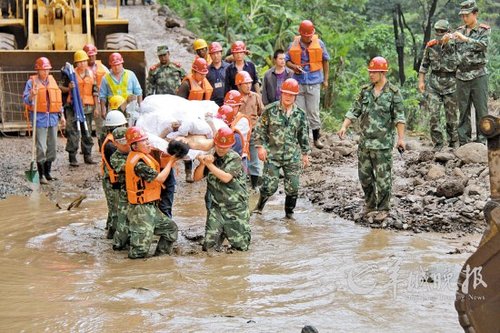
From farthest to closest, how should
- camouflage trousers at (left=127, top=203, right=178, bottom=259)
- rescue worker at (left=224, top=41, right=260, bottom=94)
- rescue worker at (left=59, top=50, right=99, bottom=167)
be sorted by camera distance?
1. rescue worker at (left=59, top=50, right=99, bottom=167)
2. rescue worker at (left=224, top=41, right=260, bottom=94)
3. camouflage trousers at (left=127, top=203, right=178, bottom=259)

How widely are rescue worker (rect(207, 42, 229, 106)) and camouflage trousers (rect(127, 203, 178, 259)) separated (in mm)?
4138

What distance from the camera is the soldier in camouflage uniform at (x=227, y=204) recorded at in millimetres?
8703

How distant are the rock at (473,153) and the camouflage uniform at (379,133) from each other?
2.43 metres

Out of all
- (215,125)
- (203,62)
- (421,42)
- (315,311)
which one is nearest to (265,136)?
(215,125)

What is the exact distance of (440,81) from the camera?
13086 mm

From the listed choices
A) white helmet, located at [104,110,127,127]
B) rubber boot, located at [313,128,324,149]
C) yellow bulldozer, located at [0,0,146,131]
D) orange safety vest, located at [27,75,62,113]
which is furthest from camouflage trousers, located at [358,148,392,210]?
yellow bulldozer, located at [0,0,146,131]

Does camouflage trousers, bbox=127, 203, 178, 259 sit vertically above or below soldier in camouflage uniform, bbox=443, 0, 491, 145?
below

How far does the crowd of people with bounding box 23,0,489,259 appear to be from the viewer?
860 centimetres

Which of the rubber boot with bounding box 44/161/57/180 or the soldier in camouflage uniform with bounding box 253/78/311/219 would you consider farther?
the rubber boot with bounding box 44/161/57/180

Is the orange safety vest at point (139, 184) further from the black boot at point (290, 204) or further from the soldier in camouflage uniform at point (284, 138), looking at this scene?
the black boot at point (290, 204)

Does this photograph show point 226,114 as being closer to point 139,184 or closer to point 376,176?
point 139,184

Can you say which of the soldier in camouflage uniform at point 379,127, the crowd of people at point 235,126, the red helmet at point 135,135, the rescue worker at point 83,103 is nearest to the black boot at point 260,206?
the crowd of people at point 235,126

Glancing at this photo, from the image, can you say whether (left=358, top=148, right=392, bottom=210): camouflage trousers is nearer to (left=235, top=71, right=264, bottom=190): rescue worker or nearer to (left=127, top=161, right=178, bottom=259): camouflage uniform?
(left=235, top=71, right=264, bottom=190): rescue worker

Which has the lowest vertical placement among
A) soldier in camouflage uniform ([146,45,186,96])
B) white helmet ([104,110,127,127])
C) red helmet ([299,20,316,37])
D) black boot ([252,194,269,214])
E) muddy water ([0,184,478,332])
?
muddy water ([0,184,478,332])
